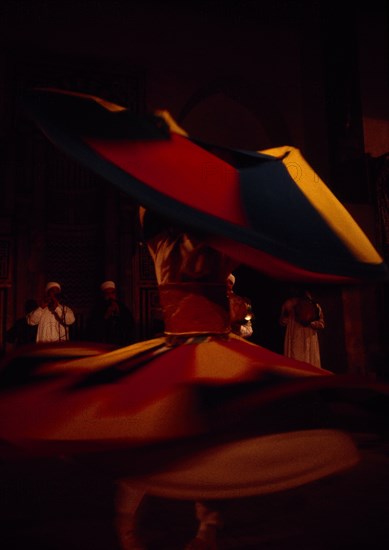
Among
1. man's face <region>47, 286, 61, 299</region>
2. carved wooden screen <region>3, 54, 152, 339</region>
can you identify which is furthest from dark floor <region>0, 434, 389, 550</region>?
carved wooden screen <region>3, 54, 152, 339</region>

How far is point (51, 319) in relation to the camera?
5453mm

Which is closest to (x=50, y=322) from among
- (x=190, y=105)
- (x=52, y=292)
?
(x=52, y=292)

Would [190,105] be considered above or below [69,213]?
above

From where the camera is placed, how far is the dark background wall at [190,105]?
629 centimetres

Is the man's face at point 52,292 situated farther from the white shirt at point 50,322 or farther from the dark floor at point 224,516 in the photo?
the dark floor at point 224,516

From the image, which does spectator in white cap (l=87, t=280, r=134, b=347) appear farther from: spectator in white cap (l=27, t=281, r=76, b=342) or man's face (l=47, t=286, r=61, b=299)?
man's face (l=47, t=286, r=61, b=299)

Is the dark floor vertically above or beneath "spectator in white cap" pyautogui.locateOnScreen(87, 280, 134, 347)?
A: beneath

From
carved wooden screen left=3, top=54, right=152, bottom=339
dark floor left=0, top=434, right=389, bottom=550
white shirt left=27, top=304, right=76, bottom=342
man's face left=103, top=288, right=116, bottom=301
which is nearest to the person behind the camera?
dark floor left=0, top=434, right=389, bottom=550

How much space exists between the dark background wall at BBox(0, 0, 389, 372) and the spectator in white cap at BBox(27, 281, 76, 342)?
62cm

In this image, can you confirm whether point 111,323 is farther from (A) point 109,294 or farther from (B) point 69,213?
(B) point 69,213

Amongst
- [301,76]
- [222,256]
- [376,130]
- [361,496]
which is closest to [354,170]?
[376,130]

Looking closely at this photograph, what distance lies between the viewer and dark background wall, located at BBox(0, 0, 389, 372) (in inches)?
248

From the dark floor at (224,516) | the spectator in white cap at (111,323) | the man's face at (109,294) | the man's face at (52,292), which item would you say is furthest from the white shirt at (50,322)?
the dark floor at (224,516)

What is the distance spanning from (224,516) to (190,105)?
19.0 ft
